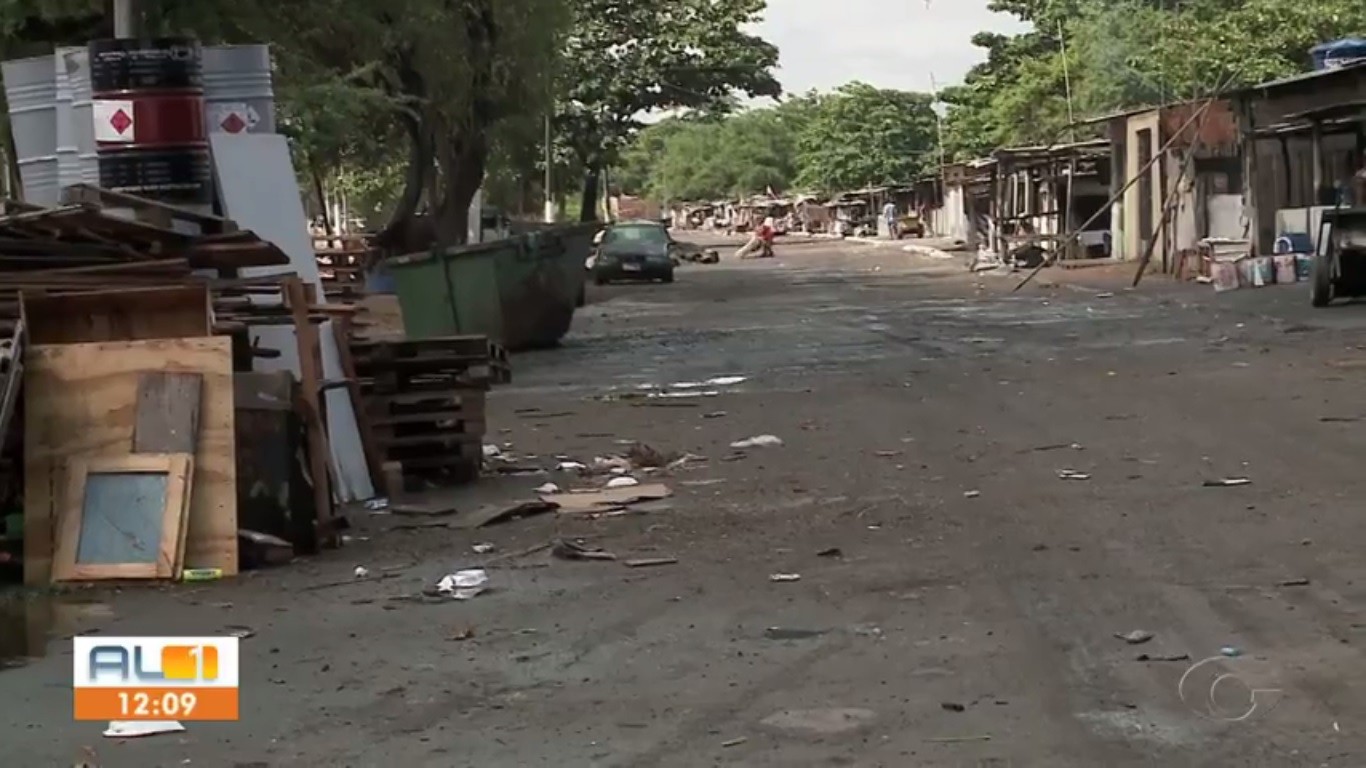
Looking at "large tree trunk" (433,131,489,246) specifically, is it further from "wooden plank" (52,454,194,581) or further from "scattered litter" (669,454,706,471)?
"wooden plank" (52,454,194,581)

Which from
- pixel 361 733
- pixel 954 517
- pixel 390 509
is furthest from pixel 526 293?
pixel 361 733

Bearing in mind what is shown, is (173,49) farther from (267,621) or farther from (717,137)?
(717,137)

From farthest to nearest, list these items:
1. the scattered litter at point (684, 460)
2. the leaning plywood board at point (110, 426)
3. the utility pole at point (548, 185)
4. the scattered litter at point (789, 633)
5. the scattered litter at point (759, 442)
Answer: the utility pole at point (548, 185) < the scattered litter at point (759, 442) < the scattered litter at point (684, 460) < the leaning plywood board at point (110, 426) < the scattered litter at point (789, 633)

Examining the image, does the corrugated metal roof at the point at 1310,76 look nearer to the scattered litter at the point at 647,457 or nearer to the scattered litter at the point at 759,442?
the scattered litter at the point at 759,442

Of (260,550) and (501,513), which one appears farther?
(501,513)

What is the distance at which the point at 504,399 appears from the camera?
61.2ft

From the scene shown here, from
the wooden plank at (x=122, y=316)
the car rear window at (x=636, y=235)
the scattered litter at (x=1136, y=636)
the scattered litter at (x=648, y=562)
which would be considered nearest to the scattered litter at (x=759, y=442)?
the scattered litter at (x=648, y=562)

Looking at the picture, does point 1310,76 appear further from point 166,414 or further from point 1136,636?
point 1136,636

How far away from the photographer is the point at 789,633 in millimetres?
7719

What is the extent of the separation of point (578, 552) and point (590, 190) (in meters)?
51.9

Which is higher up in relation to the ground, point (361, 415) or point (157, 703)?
point (361, 415)

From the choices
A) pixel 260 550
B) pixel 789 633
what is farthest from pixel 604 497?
pixel 789 633

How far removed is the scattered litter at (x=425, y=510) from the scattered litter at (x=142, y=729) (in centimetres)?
495

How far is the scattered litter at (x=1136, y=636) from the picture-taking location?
24.0ft
